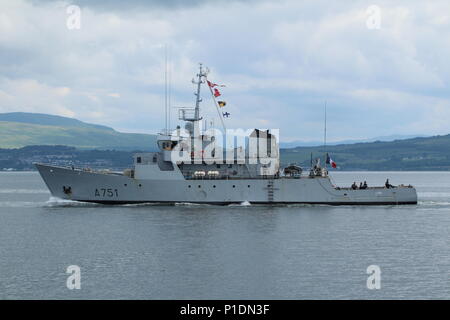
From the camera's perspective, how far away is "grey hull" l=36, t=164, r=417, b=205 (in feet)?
157

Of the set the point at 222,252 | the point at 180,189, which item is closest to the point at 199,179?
the point at 180,189

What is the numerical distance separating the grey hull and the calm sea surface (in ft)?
3.62

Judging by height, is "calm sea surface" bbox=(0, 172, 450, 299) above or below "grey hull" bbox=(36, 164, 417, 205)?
below

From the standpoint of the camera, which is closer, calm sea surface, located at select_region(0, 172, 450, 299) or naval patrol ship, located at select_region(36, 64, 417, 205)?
calm sea surface, located at select_region(0, 172, 450, 299)

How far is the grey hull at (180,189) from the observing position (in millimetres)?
47938

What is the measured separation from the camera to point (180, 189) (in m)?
48.0

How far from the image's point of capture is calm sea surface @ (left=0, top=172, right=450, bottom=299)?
22891mm

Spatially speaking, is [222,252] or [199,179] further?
[199,179]

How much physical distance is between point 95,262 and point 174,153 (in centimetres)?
2173

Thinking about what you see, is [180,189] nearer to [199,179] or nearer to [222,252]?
[199,179]

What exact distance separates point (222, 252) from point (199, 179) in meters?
18.7

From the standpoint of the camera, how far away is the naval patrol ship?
47.9m

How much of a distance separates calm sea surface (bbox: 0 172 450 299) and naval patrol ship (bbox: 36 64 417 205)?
1.31 metres
